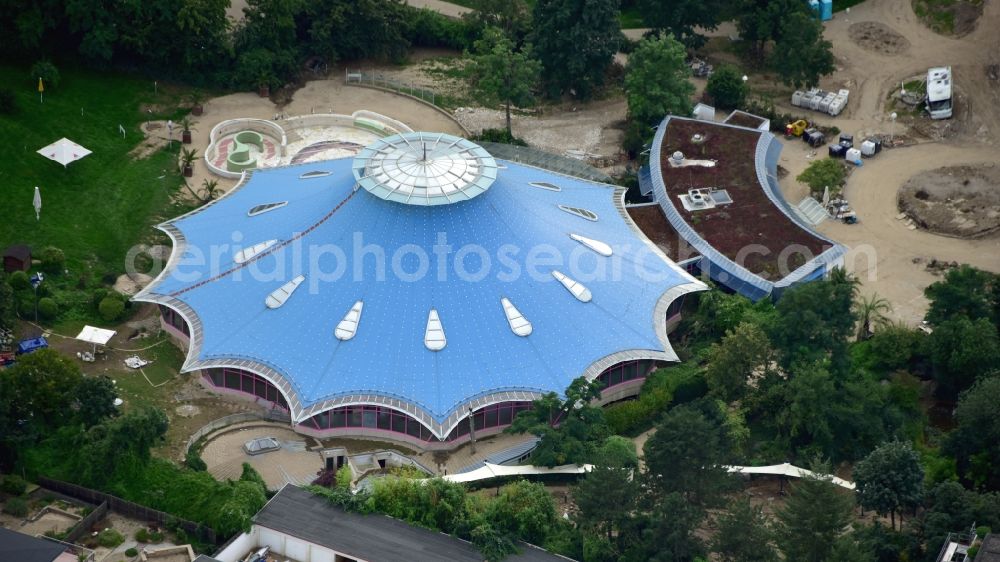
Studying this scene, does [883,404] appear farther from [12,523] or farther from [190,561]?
[12,523]

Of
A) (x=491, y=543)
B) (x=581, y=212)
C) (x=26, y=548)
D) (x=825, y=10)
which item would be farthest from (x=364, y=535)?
(x=825, y=10)

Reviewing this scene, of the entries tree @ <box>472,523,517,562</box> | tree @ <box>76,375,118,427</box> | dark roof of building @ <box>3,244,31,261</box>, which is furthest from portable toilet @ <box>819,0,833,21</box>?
tree @ <box>76,375,118,427</box>

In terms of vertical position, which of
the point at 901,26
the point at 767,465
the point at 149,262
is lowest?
the point at 767,465

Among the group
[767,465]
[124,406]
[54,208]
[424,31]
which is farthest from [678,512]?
[424,31]

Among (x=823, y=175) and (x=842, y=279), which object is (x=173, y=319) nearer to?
(x=842, y=279)

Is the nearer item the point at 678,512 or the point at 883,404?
the point at 678,512

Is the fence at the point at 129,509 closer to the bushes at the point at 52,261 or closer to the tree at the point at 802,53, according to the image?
the bushes at the point at 52,261

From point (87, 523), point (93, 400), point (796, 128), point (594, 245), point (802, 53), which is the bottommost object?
point (87, 523)
